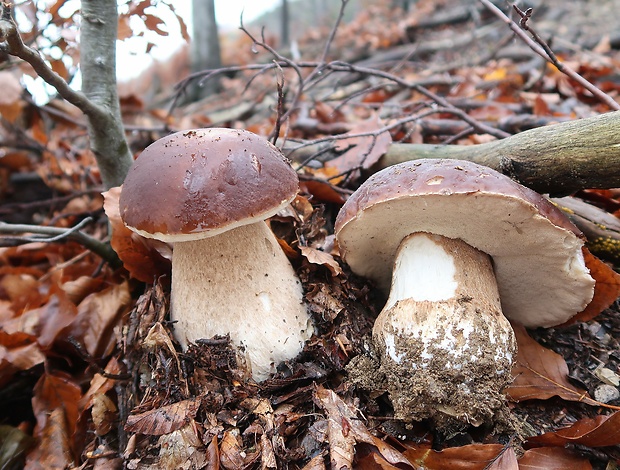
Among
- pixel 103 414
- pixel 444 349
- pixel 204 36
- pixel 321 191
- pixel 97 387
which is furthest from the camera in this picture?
pixel 204 36

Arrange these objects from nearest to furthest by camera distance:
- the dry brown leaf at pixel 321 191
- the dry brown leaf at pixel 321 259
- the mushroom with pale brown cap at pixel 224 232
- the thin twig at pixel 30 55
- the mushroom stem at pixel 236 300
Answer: the thin twig at pixel 30 55
the mushroom with pale brown cap at pixel 224 232
the mushroom stem at pixel 236 300
the dry brown leaf at pixel 321 259
the dry brown leaf at pixel 321 191

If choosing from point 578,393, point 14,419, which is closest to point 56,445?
point 14,419

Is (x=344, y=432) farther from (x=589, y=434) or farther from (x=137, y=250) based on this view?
(x=137, y=250)

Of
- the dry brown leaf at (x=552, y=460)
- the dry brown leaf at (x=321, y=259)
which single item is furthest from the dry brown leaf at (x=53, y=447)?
the dry brown leaf at (x=552, y=460)

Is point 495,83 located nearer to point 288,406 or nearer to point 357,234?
point 357,234

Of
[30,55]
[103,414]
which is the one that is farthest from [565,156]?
[103,414]

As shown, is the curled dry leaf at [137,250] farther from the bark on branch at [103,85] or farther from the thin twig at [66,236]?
the bark on branch at [103,85]
